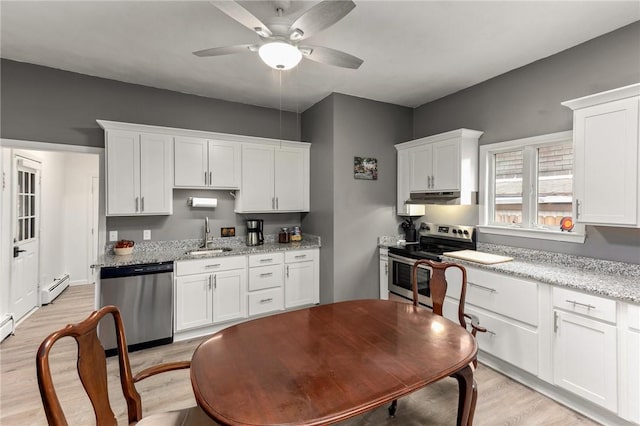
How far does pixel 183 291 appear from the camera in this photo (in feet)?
10.5

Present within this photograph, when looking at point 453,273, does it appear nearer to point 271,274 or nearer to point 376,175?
point 376,175

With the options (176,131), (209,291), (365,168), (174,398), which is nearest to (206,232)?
(209,291)

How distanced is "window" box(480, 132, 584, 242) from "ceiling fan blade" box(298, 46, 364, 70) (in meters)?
2.02

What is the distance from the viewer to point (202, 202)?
3.72 m

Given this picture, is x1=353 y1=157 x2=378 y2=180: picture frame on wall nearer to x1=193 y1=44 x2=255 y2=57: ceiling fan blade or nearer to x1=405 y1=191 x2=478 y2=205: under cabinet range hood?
x1=405 y1=191 x2=478 y2=205: under cabinet range hood

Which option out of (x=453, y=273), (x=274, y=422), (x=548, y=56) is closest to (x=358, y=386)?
(x=274, y=422)

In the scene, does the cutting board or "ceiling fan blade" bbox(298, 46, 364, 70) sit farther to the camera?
the cutting board

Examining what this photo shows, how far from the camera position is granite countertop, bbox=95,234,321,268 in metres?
3.08

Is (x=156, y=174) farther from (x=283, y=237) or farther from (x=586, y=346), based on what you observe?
(x=586, y=346)

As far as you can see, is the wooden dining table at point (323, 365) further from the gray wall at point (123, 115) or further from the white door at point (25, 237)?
the white door at point (25, 237)

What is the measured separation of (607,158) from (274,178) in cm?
325

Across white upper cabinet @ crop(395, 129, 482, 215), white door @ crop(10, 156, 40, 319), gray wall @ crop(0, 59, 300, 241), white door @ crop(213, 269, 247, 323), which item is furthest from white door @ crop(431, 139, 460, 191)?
white door @ crop(10, 156, 40, 319)

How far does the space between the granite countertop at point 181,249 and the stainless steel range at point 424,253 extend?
1042 millimetres

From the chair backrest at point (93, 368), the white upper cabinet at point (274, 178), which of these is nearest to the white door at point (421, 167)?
the white upper cabinet at point (274, 178)
